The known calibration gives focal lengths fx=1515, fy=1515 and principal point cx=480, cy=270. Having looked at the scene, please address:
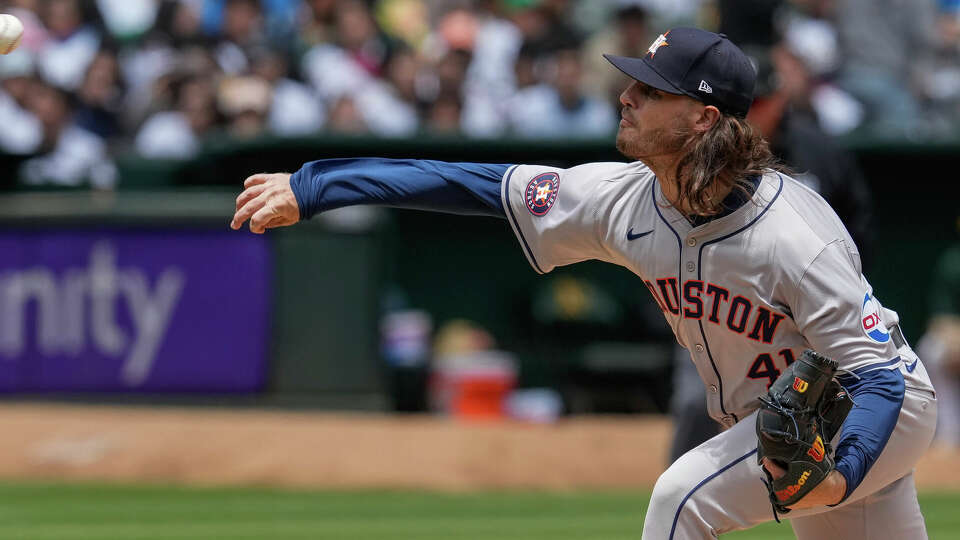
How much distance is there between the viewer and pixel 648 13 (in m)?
14.0

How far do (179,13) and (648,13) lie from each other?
4362 millimetres

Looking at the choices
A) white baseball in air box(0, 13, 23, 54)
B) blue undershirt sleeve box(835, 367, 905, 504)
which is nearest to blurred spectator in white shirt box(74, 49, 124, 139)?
white baseball in air box(0, 13, 23, 54)

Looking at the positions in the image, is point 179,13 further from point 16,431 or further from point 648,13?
point 16,431

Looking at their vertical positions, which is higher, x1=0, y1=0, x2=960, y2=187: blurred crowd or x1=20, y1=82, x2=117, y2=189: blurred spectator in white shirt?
x1=0, y1=0, x2=960, y2=187: blurred crowd

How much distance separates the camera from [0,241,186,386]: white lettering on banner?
34.4 feet

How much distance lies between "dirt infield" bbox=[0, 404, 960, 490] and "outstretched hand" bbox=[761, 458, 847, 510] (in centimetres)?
614

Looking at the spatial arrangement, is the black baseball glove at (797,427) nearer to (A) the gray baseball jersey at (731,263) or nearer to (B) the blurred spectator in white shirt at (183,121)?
(A) the gray baseball jersey at (731,263)

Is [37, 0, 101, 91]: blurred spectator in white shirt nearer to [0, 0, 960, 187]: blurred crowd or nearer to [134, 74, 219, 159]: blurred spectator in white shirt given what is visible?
[0, 0, 960, 187]: blurred crowd

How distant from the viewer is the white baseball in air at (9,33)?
3.96 meters

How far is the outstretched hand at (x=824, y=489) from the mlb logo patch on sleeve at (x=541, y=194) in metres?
0.99

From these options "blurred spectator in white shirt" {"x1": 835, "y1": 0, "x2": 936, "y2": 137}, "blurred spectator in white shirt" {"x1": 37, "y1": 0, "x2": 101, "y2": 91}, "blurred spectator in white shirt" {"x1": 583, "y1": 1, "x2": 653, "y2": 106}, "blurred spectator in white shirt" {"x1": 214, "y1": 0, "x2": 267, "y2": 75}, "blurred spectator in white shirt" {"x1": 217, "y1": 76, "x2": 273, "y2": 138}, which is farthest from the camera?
"blurred spectator in white shirt" {"x1": 37, "y1": 0, "x2": 101, "y2": 91}

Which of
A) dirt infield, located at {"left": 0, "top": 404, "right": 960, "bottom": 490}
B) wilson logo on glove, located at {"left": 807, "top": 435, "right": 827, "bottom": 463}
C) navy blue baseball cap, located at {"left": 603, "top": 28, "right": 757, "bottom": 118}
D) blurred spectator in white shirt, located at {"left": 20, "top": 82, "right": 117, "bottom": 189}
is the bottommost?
dirt infield, located at {"left": 0, "top": 404, "right": 960, "bottom": 490}

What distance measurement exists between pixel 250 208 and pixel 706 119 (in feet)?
4.00

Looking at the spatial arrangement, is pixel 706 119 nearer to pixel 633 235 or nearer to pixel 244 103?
pixel 633 235
